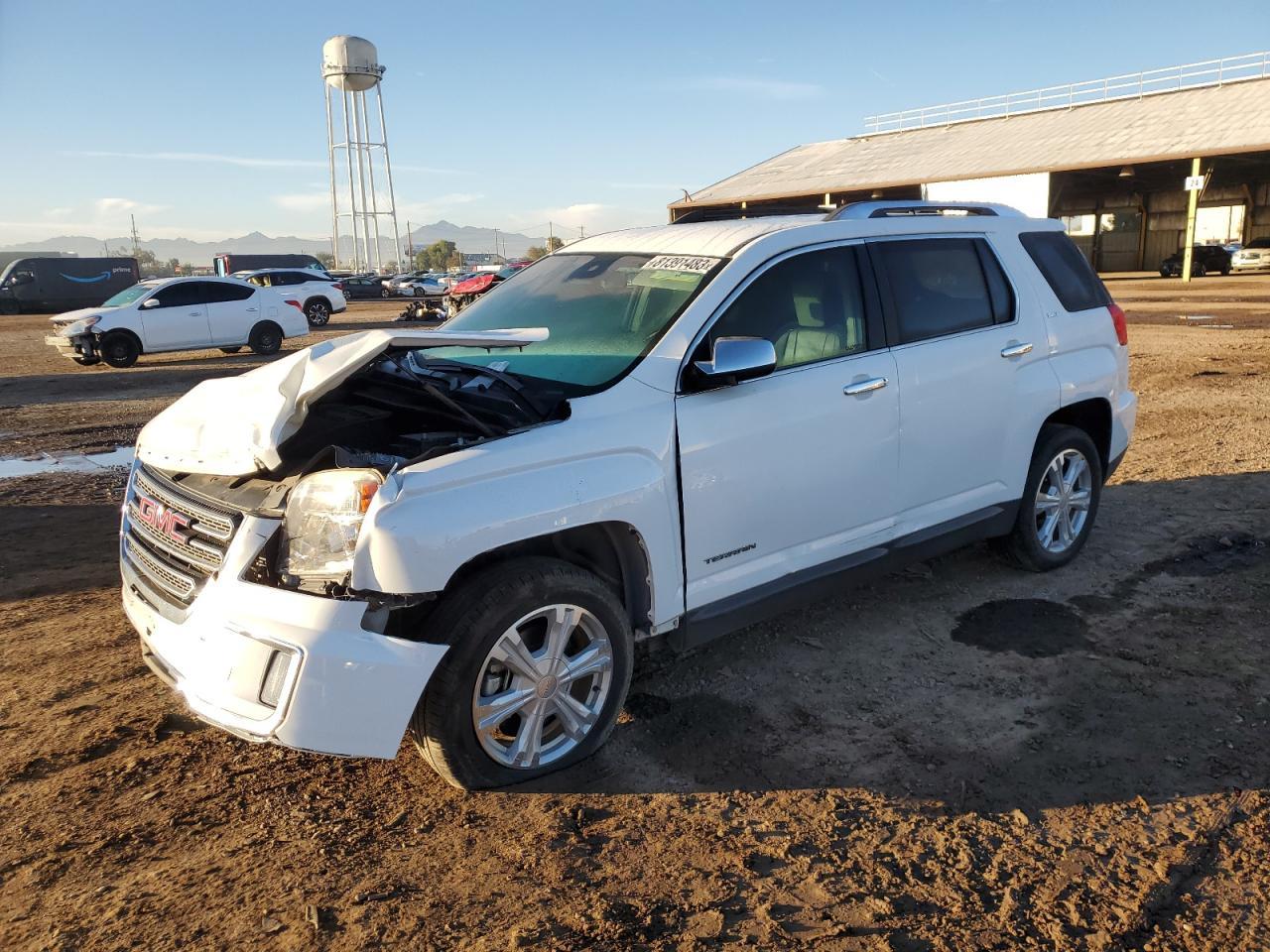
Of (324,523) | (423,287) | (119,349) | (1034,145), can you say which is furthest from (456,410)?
(423,287)

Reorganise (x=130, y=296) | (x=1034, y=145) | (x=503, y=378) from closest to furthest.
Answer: (x=503, y=378)
(x=130, y=296)
(x=1034, y=145)

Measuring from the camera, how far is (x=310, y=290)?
25.9m

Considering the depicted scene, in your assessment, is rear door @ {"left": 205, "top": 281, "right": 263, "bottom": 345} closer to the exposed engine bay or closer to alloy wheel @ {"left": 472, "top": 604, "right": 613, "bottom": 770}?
the exposed engine bay

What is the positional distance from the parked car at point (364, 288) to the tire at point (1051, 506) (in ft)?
147

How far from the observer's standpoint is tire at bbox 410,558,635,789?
2.94m

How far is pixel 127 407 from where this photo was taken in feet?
39.6

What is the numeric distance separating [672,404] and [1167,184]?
171 feet

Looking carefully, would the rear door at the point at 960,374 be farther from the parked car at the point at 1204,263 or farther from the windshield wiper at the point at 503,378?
the parked car at the point at 1204,263

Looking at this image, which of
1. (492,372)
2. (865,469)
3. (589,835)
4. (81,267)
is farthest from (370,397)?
(81,267)

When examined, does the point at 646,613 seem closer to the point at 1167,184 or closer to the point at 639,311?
the point at 639,311

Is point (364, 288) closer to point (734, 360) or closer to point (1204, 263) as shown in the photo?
point (1204, 263)

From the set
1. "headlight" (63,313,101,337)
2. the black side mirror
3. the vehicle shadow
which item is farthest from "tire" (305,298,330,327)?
the black side mirror

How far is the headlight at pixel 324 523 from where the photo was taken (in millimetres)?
2828

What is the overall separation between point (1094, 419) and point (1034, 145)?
1558 inches
